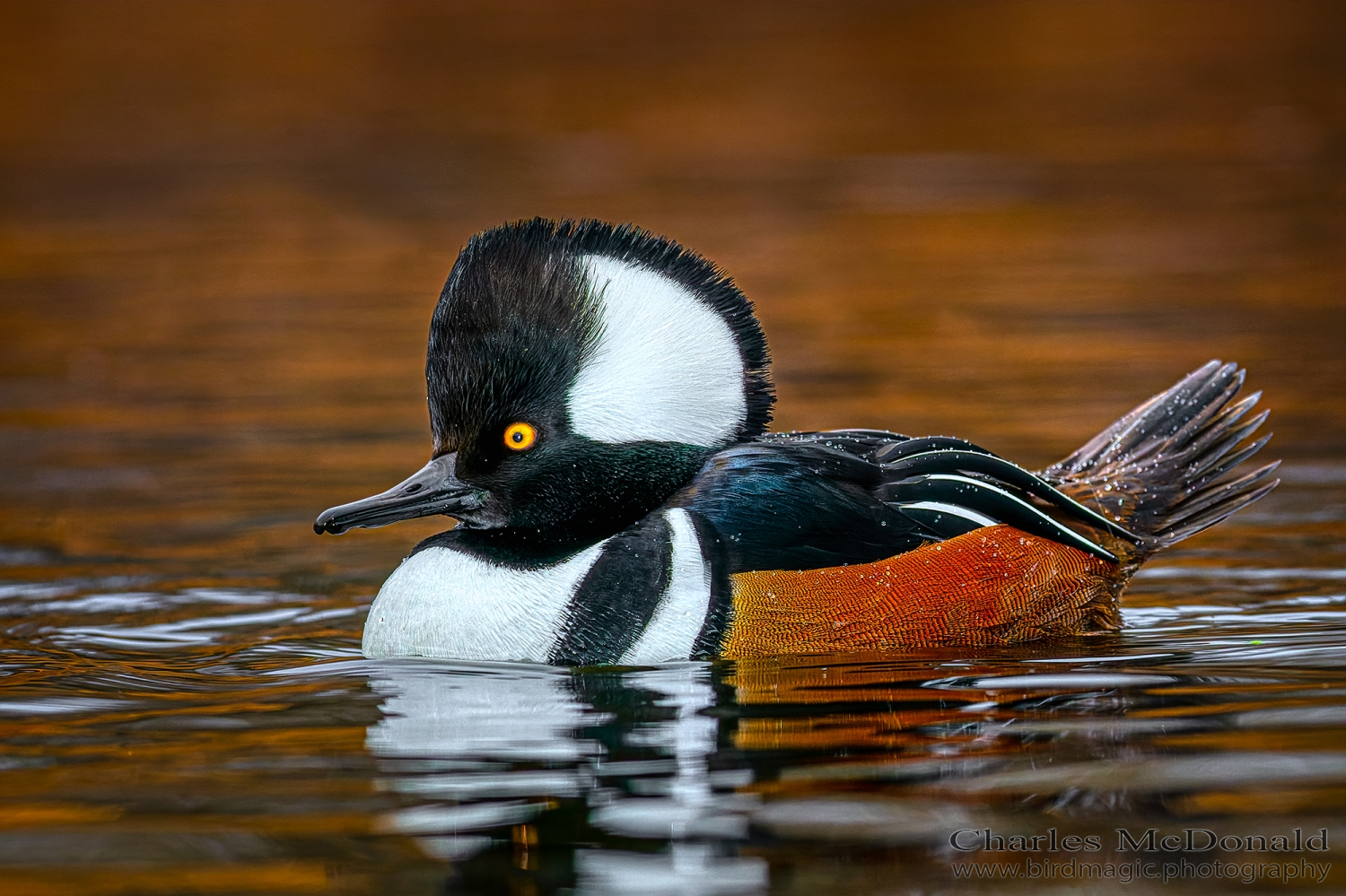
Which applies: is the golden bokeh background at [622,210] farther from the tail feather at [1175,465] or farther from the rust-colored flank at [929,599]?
the rust-colored flank at [929,599]

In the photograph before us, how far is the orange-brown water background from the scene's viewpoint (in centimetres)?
987

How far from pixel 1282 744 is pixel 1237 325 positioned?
7455mm

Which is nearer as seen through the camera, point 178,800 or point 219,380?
point 178,800

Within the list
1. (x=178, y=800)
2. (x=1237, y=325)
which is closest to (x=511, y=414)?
(x=178, y=800)

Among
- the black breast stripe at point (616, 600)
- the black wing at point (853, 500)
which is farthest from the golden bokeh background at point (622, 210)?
the black wing at point (853, 500)

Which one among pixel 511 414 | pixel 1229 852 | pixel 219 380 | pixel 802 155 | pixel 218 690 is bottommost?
pixel 1229 852

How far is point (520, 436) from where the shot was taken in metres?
6.21

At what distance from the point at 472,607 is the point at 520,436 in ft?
1.77

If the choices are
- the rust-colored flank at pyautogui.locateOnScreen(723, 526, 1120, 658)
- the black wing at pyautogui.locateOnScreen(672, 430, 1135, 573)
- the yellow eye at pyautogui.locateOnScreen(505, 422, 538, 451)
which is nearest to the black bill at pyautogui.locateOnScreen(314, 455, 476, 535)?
the yellow eye at pyautogui.locateOnScreen(505, 422, 538, 451)

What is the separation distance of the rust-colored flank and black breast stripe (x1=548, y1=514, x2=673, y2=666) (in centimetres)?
24

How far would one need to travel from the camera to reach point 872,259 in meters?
15.4

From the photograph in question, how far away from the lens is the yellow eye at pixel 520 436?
620 cm

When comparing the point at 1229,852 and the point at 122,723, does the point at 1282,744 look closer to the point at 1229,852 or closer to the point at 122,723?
the point at 1229,852

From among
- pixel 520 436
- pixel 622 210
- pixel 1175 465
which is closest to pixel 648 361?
pixel 520 436
